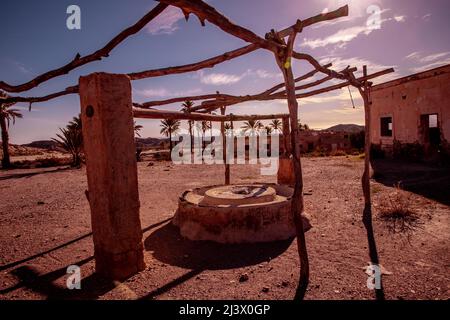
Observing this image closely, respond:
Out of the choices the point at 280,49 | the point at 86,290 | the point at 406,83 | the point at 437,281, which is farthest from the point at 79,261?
the point at 406,83

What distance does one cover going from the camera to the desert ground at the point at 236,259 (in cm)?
334

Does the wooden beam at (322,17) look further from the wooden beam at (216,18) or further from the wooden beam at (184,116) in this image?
the wooden beam at (184,116)

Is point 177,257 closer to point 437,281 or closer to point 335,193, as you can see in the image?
point 437,281

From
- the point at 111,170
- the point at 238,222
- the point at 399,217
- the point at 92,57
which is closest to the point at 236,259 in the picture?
the point at 238,222

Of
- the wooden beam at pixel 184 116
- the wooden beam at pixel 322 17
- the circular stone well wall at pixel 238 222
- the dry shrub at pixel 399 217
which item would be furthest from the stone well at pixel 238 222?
the wooden beam at pixel 322 17

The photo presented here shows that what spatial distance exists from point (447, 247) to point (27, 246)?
6.63 metres

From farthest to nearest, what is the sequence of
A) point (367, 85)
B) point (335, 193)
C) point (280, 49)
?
1. point (335, 193)
2. point (367, 85)
3. point (280, 49)

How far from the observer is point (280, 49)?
372 centimetres

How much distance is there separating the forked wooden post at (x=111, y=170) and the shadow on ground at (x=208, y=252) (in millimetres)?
873

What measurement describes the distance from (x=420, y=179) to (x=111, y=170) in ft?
32.9

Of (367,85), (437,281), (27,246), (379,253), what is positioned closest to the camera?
(437,281)

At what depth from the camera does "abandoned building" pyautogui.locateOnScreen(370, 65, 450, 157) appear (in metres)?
12.8

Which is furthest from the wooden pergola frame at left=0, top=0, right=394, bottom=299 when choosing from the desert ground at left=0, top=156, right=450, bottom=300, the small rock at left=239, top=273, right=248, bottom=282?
the small rock at left=239, top=273, right=248, bottom=282

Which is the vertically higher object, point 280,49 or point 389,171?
point 280,49
